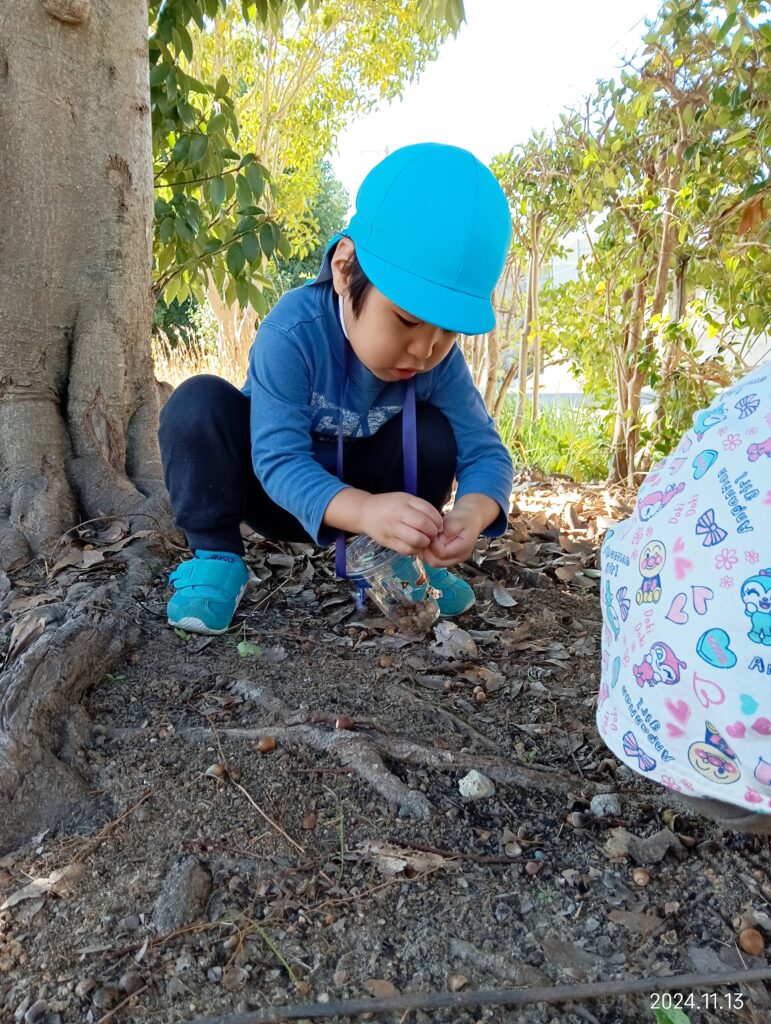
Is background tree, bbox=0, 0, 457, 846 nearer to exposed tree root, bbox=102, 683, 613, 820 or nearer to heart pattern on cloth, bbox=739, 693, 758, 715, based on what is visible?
exposed tree root, bbox=102, 683, 613, 820

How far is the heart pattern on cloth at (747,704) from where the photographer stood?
842 millimetres

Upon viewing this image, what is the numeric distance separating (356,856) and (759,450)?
2.56 ft

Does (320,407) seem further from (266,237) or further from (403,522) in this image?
(266,237)

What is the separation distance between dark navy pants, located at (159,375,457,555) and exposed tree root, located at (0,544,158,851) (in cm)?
31

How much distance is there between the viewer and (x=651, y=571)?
0.99 meters

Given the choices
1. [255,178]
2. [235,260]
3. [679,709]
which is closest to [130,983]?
[679,709]

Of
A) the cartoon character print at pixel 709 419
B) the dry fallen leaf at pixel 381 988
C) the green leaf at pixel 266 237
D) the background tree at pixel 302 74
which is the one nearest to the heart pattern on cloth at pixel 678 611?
the cartoon character print at pixel 709 419

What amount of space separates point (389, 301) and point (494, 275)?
0.20m

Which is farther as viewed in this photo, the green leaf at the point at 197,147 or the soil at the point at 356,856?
the green leaf at the point at 197,147

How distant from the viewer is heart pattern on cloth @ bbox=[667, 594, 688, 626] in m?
0.92

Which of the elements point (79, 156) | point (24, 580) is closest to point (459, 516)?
point (24, 580)

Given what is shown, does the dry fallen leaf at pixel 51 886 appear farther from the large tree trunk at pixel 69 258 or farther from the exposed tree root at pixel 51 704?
the large tree trunk at pixel 69 258

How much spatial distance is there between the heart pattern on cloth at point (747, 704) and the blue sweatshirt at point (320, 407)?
3.15ft

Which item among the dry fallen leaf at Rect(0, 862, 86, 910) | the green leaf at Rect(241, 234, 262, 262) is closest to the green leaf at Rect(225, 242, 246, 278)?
the green leaf at Rect(241, 234, 262, 262)
